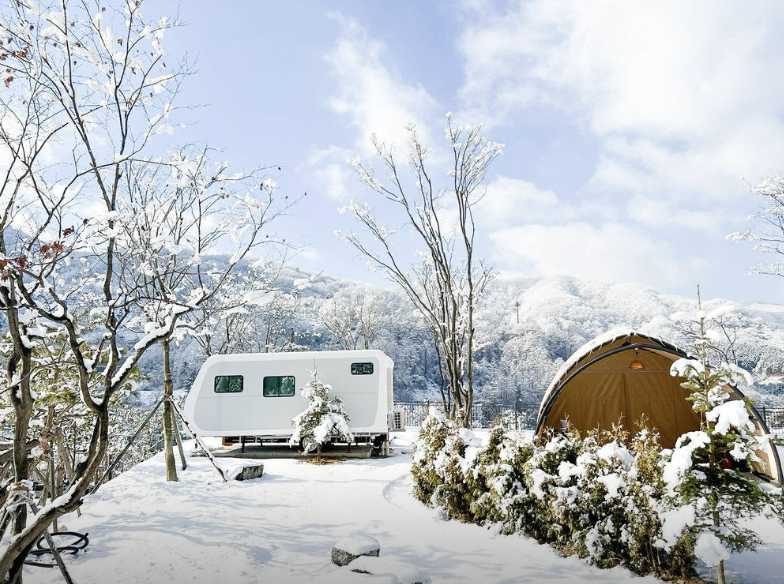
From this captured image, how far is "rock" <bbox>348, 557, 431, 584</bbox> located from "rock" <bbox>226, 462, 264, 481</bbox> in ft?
14.2

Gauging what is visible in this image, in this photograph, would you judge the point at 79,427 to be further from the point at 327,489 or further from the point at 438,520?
the point at 438,520

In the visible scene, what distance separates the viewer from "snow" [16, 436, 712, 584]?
14.3 feet

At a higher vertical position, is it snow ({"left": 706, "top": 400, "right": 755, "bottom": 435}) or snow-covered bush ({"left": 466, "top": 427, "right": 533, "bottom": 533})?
snow ({"left": 706, "top": 400, "right": 755, "bottom": 435})

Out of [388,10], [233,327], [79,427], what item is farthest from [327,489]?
[233,327]

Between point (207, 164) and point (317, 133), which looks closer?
point (207, 164)

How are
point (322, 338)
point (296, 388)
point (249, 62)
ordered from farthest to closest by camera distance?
point (322, 338) → point (296, 388) → point (249, 62)

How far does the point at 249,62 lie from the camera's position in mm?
6480

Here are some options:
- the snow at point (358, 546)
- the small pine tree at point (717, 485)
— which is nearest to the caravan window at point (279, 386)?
the snow at point (358, 546)

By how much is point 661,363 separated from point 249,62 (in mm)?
7980

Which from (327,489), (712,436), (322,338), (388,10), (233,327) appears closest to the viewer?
(712,436)

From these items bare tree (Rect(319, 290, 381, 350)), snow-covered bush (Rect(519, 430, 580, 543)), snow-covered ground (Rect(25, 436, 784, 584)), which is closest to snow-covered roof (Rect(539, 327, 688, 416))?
snow-covered ground (Rect(25, 436, 784, 584))

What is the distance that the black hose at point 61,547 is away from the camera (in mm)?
4652

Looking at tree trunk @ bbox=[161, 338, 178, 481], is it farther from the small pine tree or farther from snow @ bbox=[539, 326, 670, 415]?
the small pine tree

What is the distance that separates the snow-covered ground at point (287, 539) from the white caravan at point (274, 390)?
2.94 metres
